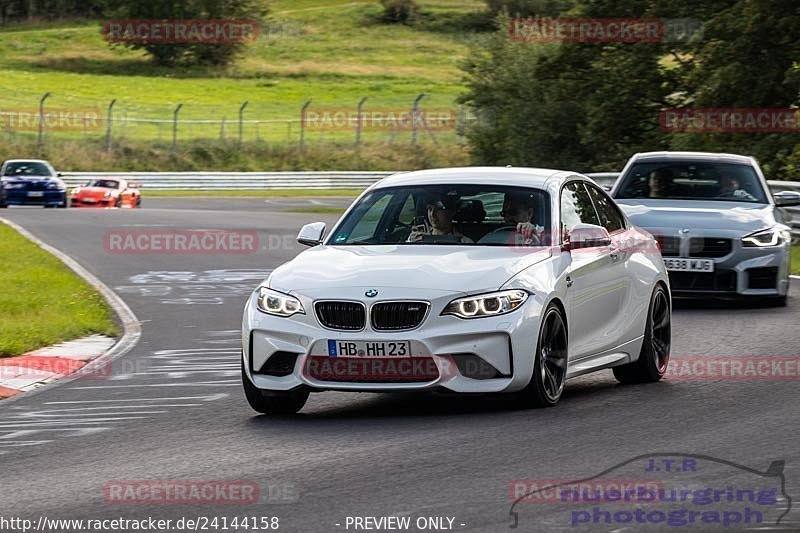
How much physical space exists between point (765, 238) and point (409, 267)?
25.2 ft

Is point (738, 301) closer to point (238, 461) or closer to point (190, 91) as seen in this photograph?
point (238, 461)

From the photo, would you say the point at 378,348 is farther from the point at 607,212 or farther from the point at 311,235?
the point at 607,212

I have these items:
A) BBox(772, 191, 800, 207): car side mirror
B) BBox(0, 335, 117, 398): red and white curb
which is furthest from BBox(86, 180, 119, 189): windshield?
BBox(0, 335, 117, 398): red and white curb

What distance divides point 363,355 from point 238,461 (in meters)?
1.20

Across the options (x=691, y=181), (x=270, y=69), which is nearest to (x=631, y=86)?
(x=691, y=181)

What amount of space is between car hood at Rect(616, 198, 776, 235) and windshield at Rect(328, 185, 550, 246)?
599 cm

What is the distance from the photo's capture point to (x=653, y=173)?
16.9 meters

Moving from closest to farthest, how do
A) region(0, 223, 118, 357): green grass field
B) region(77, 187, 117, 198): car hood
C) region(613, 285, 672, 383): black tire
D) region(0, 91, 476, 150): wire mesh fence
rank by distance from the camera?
region(613, 285, 672, 383): black tire
region(0, 223, 118, 357): green grass field
region(77, 187, 117, 198): car hood
region(0, 91, 476, 150): wire mesh fence

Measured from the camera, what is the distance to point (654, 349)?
10.7 metres

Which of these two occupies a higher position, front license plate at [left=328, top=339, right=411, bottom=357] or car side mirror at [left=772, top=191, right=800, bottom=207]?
front license plate at [left=328, top=339, right=411, bottom=357]

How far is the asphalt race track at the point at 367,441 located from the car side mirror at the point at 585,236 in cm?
99

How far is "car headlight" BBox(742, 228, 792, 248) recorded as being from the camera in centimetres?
1559

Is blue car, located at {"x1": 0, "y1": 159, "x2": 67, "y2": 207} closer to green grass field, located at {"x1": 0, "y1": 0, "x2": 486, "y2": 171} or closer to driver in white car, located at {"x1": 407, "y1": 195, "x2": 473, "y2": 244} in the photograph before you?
green grass field, located at {"x1": 0, "y1": 0, "x2": 486, "y2": 171}

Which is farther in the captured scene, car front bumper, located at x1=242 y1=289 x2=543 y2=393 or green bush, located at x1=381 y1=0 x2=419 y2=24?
green bush, located at x1=381 y1=0 x2=419 y2=24
